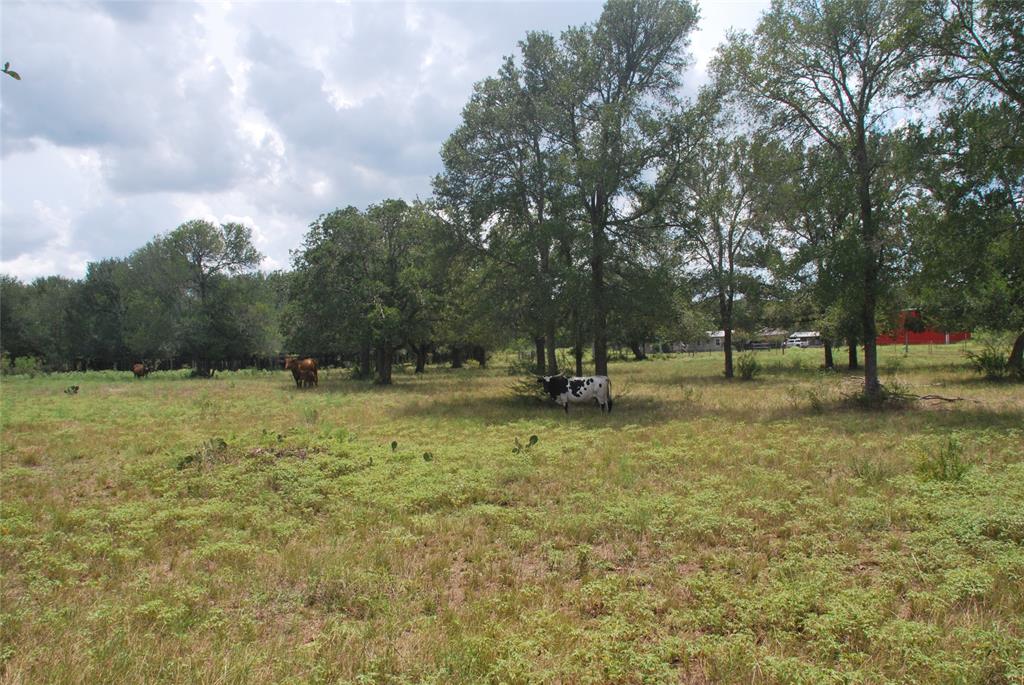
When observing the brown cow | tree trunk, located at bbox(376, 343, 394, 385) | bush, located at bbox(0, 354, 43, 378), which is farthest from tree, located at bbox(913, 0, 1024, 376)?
bush, located at bbox(0, 354, 43, 378)

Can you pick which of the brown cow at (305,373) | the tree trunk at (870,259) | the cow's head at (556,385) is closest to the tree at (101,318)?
the brown cow at (305,373)

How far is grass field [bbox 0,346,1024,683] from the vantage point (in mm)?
3816

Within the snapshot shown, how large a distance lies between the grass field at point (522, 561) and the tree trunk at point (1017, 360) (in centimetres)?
1484

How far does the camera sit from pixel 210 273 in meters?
53.1

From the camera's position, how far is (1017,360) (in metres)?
23.5

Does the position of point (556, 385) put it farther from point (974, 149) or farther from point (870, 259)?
point (974, 149)

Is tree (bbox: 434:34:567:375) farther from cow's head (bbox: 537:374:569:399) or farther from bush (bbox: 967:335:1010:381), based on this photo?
bush (bbox: 967:335:1010:381)

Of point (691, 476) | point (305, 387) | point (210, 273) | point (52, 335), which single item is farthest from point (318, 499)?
point (52, 335)

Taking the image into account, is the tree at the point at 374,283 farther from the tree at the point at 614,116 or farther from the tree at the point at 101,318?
the tree at the point at 101,318

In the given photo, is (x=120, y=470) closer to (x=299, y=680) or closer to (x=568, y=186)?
(x=299, y=680)

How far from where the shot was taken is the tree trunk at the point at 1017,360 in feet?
75.0

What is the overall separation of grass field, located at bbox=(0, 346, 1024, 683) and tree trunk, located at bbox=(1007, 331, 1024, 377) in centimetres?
1484

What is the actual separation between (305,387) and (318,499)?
25482mm

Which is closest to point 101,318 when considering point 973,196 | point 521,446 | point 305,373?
point 305,373
